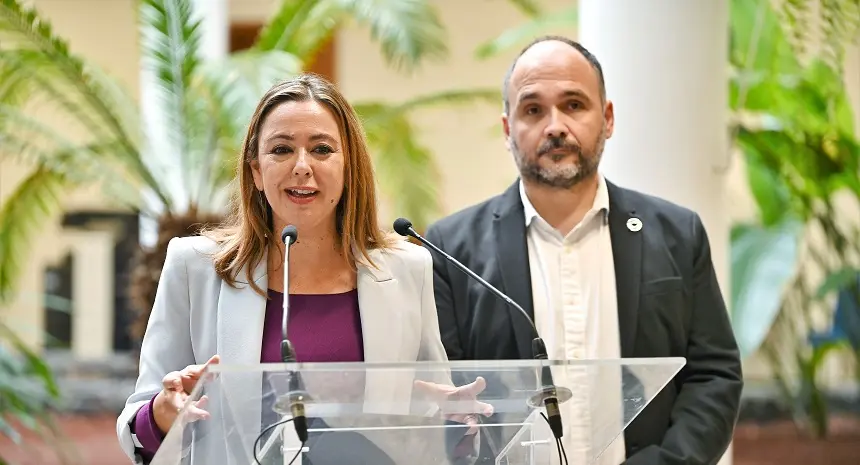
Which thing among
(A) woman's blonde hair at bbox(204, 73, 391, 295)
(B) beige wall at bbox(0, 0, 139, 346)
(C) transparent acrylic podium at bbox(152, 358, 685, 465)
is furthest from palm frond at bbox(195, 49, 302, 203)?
(B) beige wall at bbox(0, 0, 139, 346)

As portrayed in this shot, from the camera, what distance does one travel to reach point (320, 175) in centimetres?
236

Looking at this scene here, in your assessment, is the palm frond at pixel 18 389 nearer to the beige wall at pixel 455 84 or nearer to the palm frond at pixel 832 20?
the palm frond at pixel 832 20

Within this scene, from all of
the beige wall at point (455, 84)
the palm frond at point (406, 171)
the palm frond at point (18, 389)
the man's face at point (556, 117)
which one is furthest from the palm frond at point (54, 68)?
the beige wall at point (455, 84)

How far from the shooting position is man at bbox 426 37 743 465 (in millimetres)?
2877

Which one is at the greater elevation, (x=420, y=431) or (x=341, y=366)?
(x=341, y=366)

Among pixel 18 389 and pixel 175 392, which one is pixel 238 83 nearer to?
pixel 18 389

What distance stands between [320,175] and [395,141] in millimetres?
4349

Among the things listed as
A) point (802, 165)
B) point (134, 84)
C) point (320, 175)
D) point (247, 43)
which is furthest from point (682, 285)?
point (134, 84)

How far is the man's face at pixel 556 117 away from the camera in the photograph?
288 centimetres

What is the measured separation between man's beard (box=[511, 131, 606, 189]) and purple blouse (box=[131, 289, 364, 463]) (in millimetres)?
673

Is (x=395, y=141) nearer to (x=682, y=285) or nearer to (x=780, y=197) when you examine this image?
(x=780, y=197)

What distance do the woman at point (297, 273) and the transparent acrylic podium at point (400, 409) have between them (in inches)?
12.4

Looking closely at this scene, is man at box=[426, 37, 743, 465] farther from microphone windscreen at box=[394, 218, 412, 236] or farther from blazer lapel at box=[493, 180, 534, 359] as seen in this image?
microphone windscreen at box=[394, 218, 412, 236]

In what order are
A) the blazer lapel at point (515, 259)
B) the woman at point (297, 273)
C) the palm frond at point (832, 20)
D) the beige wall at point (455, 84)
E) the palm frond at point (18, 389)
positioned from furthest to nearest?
the beige wall at point (455, 84) < the palm frond at point (18, 389) < the palm frond at point (832, 20) < the blazer lapel at point (515, 259) < the woman at point (297, 273)
